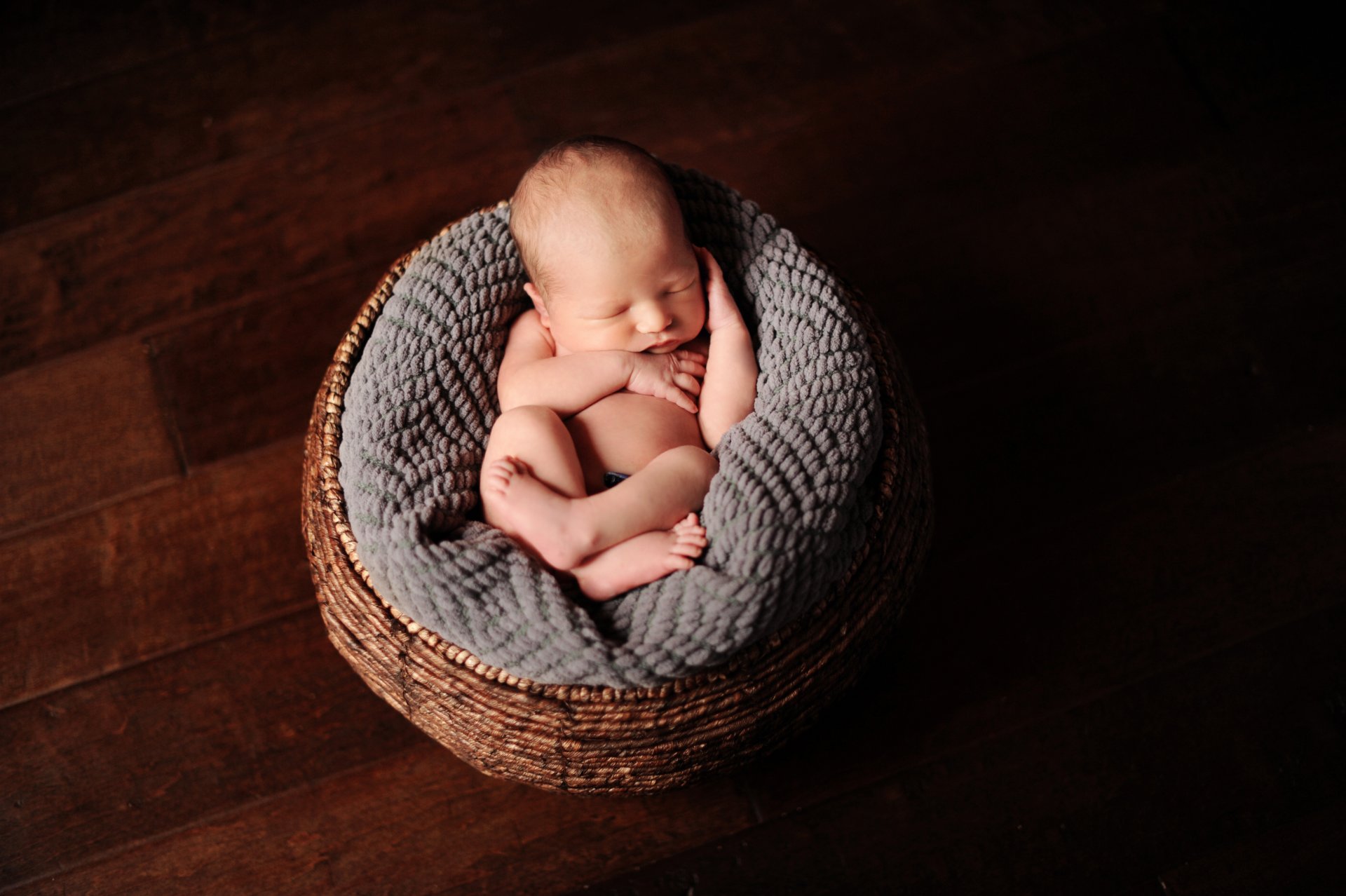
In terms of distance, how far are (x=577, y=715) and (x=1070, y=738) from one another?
629 millimetres

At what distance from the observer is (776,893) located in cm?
108

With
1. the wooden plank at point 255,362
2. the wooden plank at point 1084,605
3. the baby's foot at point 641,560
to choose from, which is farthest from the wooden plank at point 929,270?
the baby's foot at point 641,560

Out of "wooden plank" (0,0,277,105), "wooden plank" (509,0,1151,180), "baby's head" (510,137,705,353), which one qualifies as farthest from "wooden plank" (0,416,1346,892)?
"wooden plank" (0,0,277,105)

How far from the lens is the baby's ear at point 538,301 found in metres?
1.05

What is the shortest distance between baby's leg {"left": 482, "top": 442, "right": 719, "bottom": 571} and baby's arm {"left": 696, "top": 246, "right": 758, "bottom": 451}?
10 cm

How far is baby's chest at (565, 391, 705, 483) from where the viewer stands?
3.35 feet

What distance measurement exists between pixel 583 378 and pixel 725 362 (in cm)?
15

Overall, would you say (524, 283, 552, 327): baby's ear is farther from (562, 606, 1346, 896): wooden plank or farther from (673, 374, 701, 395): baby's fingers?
(562, 606, 1346, 896): wooden plank

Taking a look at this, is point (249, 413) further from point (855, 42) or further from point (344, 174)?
point (855, 42)

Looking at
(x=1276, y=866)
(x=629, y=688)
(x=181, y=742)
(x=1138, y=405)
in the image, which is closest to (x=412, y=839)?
(x=181, y=742)

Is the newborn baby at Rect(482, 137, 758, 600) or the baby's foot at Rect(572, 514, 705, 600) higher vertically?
the newborn baby at Rect(482, 137, 758, 600)

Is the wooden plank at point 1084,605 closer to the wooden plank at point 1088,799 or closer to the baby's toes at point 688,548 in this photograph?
the wooden plank at point 1088,799

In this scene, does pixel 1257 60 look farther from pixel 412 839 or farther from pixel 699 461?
pixel 412 839

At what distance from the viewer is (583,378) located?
103 centimetres
